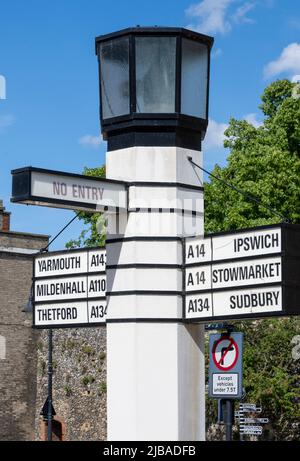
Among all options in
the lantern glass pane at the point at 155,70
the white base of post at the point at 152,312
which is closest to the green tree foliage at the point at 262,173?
the white base of post at the point at 152,312

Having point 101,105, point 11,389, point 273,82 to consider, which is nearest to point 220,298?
point 101,105

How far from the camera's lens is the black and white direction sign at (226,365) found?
13.7 m

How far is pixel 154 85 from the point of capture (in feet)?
41.6

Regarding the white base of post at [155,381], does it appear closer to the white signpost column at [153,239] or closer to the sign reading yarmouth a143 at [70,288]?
the white signpost column at [153,239]

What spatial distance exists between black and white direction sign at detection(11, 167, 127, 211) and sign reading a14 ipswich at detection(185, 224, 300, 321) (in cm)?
121

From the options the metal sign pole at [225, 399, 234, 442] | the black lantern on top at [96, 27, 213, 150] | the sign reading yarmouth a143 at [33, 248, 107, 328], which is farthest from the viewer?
the sign reading yarmouth a143 at [33, 248, 107, 328]

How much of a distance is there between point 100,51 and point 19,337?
2679 cm

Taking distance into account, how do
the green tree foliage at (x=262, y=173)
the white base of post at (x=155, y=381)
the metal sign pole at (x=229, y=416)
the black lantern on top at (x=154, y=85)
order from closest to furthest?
1. the white base of post at (x=155, y=381)
2. the black lantern on top at (x=154, y=85)
3. the metal sign pole at (x=229, y=416)
4. the green tree foliage at (x=262, y=173)

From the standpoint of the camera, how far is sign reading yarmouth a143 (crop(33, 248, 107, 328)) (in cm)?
1392

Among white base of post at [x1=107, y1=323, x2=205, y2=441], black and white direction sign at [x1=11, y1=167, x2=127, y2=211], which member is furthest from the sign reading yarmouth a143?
black and white direction sign at [x1=11, y1=167, x2=127, y2=211]

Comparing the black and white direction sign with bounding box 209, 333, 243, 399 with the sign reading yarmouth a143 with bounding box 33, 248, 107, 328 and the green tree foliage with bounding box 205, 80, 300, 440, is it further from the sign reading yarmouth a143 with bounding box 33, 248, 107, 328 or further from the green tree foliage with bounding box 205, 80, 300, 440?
the green tree foliage with bounding box 205, 80, 300, 440

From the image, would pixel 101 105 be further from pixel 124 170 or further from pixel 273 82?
pixel 273 82

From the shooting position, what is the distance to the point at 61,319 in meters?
14.5

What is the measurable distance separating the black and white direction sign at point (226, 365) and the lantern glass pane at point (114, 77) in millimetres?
3369
